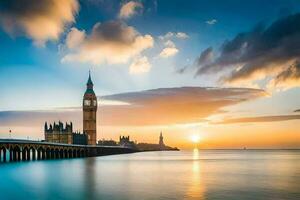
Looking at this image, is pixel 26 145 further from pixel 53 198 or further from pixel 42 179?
pixel 53 198

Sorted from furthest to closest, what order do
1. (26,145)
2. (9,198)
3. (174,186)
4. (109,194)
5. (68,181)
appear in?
(26,145) < (68,181) < (174,186) < (109,194) < (9,198)

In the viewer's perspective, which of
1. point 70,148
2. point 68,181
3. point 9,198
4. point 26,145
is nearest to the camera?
point 9,198

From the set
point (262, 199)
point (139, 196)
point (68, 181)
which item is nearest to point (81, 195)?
point (139, 196)

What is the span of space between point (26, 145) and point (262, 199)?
10109 cm

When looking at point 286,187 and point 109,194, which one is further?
point 286,187

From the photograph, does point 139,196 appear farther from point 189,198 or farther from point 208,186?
point 208,186

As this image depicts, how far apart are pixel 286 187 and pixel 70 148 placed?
13591cm

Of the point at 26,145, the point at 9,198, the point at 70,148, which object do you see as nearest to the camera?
the point at 9,198

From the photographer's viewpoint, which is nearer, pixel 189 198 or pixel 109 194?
pixel 189 198

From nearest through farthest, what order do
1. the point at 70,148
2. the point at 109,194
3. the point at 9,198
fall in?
the point at 9,198 → the point at 109,194 → the point at 70,148

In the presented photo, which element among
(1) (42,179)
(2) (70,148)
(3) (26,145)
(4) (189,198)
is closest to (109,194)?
(4) (189,198)

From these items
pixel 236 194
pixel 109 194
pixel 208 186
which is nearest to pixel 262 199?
pixel 236 194

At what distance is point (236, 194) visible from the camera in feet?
Answer: 158

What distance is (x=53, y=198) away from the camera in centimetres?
4447
